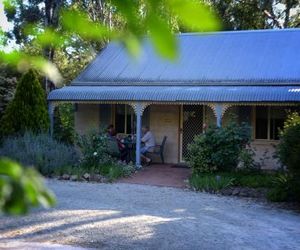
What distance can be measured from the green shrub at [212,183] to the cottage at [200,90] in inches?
123

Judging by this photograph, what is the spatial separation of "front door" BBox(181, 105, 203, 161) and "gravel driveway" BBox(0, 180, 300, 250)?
6.76m

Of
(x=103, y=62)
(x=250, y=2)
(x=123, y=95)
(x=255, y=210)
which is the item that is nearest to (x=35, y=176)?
(x=255, y=210)

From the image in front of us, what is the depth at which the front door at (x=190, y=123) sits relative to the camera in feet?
61.5

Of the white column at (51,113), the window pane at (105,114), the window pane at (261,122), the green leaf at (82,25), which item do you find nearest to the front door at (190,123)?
the window pane at (261,122)

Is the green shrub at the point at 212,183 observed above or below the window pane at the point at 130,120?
below

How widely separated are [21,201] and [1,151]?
15.6m

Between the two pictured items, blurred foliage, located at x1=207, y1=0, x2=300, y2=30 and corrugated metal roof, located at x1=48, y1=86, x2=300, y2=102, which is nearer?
corrugated metal roof, located at x1=48, y1=86, x2=300, y2=102

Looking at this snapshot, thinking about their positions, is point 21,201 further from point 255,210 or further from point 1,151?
point 1,151

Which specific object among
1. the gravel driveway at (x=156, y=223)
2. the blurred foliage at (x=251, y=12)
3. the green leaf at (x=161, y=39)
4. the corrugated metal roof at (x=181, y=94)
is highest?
the blurred foliage at (x=251, y=12)

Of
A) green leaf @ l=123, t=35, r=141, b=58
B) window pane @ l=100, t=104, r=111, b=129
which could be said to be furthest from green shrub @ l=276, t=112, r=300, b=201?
green leaf @ l=123, t=35, r=141, b=58

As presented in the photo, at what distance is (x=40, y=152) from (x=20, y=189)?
579 inches

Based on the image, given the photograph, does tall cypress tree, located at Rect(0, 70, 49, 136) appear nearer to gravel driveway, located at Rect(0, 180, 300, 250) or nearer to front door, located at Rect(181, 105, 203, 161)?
front door, located at Rect(181, 105, 203, 161)

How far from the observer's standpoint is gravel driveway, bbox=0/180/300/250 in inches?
298

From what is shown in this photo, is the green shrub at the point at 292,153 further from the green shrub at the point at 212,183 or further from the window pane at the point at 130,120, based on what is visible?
the window pane at the point at 130,120
